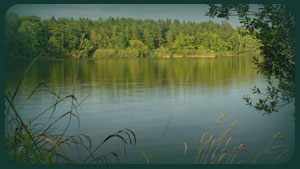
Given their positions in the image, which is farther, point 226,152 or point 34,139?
point 226,152

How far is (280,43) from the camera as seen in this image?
18.4ft

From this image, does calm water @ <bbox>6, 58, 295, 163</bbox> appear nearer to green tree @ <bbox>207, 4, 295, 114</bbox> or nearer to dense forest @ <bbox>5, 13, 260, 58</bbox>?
green tree @ <bbox>207, 4, 295, 114</bbox>

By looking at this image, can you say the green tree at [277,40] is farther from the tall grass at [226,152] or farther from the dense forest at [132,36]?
the dense forest at [132,36]

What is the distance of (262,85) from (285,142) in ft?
36.2

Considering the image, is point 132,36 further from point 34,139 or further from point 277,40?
point 34,139

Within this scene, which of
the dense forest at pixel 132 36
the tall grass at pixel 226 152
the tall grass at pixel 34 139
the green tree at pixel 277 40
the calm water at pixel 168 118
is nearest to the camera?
the tall grass at pixel 34 139

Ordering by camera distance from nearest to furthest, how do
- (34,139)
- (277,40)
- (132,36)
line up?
(34,139) < (277,40) < (132,36)

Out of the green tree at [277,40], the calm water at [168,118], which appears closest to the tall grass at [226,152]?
the calm water at [168,118]

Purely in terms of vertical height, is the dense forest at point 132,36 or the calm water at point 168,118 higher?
the dense forest at point 132,36

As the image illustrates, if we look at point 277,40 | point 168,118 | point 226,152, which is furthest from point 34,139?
point 168,118

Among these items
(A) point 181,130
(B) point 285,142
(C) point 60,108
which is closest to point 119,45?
(C) point 60,108

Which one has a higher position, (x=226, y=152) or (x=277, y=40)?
(x=277, y=40)

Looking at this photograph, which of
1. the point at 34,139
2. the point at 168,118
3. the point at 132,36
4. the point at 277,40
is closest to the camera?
the point at 34,139

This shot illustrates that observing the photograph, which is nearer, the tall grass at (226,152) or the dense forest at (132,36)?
the tall grass at (226,152)
